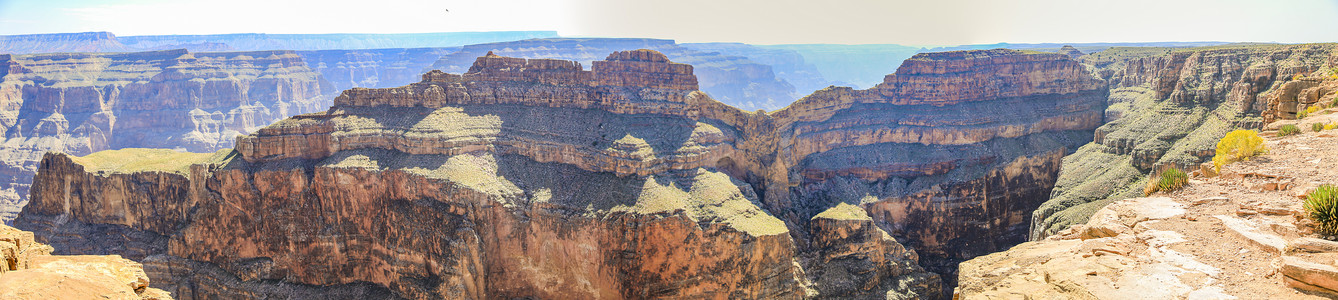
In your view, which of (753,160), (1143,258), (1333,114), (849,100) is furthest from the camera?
(849,100)

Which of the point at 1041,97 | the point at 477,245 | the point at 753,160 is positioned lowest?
the point at 477,245

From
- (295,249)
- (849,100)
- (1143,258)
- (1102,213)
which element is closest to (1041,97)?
(849,100)

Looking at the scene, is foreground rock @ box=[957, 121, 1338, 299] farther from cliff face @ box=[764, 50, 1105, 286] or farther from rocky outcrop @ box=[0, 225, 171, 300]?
cliff face @ box=[764, 50, 1105, 286]

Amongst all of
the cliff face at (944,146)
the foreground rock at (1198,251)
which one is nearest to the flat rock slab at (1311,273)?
the foreground rock at (1198,251)

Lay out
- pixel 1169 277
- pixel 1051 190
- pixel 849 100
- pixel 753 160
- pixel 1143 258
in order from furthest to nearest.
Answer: pixel 849 100, pixel 1051 190, pixel 753 160, pixel 1143 258, pixel 1169 277

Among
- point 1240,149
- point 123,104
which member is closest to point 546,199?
point 1240,149

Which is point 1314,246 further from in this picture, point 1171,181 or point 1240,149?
point 1240,149

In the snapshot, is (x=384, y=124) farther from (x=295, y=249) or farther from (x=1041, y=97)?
(x=1041, y=97)
